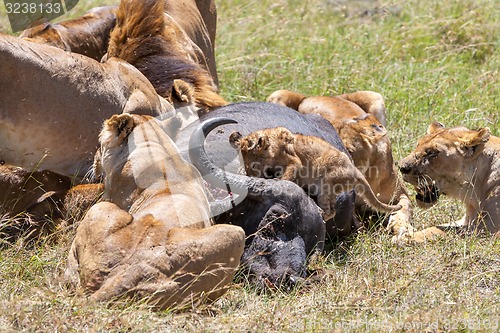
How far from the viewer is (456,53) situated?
10.3m

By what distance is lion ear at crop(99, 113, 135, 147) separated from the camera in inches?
215

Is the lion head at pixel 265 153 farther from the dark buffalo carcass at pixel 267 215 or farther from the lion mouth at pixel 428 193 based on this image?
the lion mouth at pixel 428 193

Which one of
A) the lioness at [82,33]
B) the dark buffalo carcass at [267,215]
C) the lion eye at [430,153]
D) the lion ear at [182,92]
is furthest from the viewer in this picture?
the lioness at [82,33]

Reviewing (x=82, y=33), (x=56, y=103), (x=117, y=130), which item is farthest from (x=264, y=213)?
(x=82, y=33)

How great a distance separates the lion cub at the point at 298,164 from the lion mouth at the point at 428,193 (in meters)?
1.02

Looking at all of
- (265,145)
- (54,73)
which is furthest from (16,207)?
(265,145)

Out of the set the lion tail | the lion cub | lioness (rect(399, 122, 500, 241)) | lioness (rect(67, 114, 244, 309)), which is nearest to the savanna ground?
lioness (rect(67, 114, 244, 309))

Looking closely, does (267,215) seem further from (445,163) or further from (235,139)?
(445,163)

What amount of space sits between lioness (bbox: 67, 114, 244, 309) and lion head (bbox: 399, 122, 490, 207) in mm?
2004

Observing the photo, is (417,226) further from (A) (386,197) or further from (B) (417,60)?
(B) (417,60)

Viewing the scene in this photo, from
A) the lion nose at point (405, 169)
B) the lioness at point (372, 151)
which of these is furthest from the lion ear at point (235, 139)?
the lion nose at point (405, 169)

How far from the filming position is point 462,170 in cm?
669

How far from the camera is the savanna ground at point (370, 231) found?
4.61m

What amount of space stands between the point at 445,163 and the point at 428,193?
0.26 meters
